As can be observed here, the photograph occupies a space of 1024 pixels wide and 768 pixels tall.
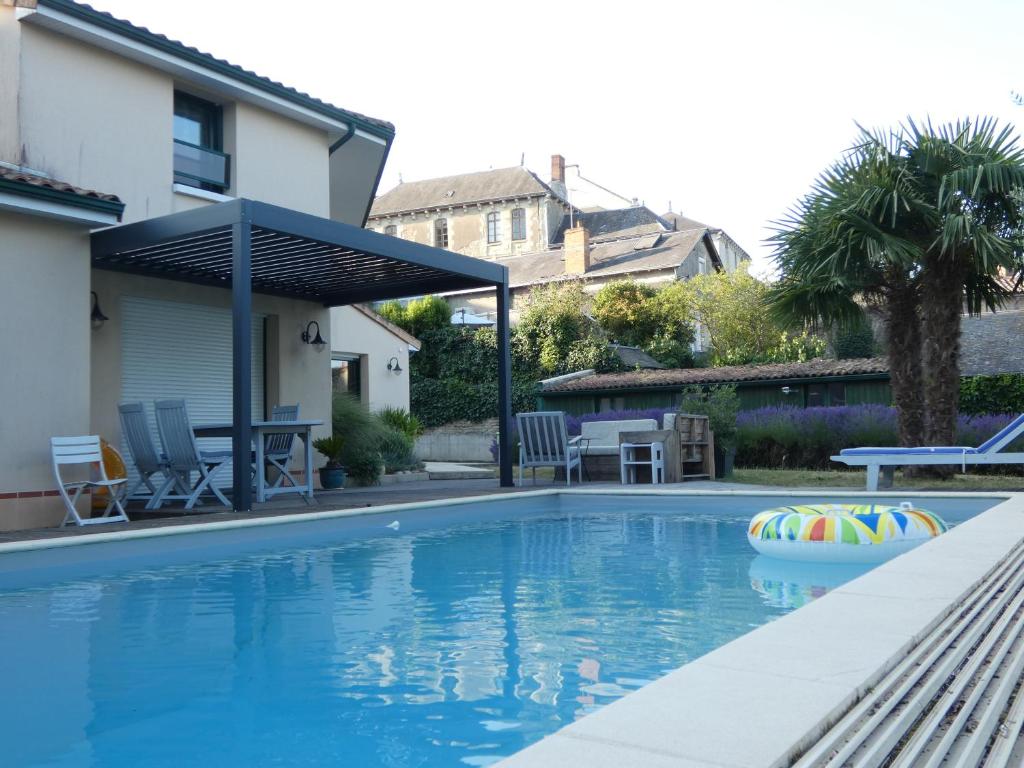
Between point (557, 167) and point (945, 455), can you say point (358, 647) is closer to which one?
point (945, 455)

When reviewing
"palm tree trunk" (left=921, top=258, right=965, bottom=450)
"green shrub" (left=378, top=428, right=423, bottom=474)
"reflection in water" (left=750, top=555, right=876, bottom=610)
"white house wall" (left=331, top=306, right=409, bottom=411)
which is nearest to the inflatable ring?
"reflection in water" (left=750, top=555, right=876, bottom=610)

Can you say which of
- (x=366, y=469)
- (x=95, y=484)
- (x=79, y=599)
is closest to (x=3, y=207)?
(x=95, y=484)

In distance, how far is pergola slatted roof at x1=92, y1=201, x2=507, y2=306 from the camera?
8352mm

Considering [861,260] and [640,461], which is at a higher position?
[861,260]

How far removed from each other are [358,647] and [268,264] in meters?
7.24

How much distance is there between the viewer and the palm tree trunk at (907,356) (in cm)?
1227

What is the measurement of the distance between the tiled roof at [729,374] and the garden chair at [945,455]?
8483mm

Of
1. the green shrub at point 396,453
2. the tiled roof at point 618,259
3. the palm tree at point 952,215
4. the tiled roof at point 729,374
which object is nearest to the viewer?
the palm tree at point 952,215

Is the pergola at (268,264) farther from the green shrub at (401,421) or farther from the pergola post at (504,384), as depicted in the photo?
the green shrub at (401,421)

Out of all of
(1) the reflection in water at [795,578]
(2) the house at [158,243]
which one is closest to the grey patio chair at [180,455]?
(2) the house at [158,243]

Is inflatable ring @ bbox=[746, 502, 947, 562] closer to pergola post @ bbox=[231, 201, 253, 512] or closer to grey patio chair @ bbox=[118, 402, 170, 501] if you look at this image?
pergola post @ bbox=[231, 201, 253, 512]

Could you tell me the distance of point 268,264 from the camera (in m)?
10.3

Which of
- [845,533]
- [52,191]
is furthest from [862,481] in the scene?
[52,191]

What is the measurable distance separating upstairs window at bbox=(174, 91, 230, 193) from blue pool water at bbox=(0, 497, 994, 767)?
17.2 ft
